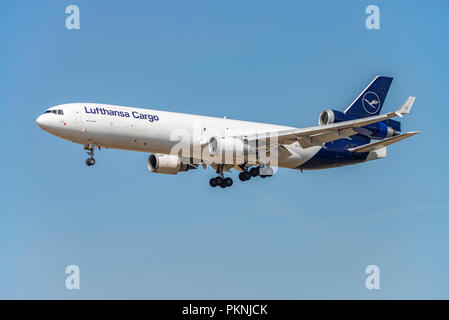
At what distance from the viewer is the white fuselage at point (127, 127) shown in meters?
44.8

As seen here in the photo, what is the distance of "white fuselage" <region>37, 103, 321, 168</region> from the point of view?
44750 millimetres

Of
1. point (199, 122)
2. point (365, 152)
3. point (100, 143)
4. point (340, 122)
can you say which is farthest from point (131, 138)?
point (365, 152)

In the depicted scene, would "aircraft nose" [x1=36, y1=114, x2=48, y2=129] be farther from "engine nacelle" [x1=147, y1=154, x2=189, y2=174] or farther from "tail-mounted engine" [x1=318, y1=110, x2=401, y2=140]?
"tail-mounted engine" [x1=318, y1=110, x2=401, y2=140]

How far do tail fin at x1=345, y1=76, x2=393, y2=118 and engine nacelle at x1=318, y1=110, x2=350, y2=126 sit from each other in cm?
355

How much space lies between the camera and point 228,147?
46688 mm

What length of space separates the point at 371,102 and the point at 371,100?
0.15 m

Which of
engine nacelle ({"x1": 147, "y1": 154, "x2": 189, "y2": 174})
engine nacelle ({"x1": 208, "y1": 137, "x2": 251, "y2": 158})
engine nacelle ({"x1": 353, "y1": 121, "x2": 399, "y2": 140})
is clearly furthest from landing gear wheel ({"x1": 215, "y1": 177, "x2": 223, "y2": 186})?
engine nacelle ({"x1": 353, "y1": 121, "x2": 399, "y2": 140})

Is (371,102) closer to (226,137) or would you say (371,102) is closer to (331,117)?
(331,117)

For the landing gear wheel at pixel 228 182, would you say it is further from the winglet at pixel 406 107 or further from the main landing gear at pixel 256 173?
the winglet at pixel 406 107

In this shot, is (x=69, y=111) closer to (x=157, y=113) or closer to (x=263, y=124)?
(x=157, y=113)

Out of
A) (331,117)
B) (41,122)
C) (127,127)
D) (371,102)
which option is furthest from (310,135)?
(41,122)

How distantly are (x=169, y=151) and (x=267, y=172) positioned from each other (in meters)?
6.85

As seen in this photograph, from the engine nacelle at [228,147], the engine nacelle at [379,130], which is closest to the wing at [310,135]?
the engine nacelle at [228,147]

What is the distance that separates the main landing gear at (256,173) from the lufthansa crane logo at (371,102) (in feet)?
30.4
